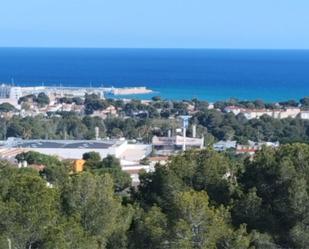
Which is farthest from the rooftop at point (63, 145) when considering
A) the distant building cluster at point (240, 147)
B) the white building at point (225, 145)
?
the distant building cluster at point (240, 147)

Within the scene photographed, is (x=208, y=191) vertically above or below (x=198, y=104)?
above

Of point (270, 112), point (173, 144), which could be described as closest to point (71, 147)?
point (173, 144)

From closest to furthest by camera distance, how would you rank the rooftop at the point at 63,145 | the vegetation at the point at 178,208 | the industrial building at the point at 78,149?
the vegetation at the point at 178,208 → the industrial building at the point at 78,149 → the rooftop at the point at 63,145

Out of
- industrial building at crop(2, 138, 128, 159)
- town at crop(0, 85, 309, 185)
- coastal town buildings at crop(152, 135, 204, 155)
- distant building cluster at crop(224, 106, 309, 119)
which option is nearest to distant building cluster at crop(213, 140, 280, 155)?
town at crop(0, 85, 309, 185)

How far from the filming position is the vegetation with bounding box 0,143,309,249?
9.60m

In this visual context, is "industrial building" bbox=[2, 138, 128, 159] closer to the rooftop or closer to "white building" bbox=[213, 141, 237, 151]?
the rooftop

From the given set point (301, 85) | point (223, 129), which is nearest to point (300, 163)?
point (223, 129)

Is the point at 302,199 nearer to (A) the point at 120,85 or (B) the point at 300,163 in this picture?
(B) the point at 300,163

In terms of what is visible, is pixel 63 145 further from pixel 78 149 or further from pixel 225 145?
pixel 225 145

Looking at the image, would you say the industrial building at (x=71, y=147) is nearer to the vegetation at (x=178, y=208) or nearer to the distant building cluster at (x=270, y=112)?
the distant building cluster at (x=270, y=112)

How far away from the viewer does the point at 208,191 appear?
12266 mm

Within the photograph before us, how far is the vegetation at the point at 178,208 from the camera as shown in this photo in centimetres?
960

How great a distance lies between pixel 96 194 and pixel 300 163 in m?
3.04

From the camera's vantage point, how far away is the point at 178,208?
9836 millimetres
